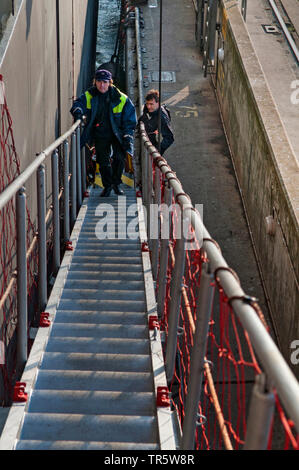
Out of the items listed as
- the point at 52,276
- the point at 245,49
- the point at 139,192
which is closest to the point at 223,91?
the point at 245,49

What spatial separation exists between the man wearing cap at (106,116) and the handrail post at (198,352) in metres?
4.59

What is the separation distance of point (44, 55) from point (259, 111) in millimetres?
2631

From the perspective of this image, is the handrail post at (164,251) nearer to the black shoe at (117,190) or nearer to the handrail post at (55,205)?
the handrail post at (55,205)

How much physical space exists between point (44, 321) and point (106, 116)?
3.47 metres

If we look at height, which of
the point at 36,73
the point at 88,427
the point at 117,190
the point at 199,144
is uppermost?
the point at 36,73

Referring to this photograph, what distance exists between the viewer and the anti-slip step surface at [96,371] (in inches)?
118

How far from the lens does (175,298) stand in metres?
3.28

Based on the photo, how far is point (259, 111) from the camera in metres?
7.56

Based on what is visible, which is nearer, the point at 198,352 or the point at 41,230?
the point at 198,352

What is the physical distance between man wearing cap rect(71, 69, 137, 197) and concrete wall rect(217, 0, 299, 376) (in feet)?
4.66

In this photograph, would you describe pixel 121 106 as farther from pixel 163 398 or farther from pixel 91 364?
pixel 163 398

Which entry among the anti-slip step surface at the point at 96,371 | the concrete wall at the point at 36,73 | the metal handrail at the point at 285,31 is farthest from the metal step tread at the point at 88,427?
the metal handrail at the point at 285,31

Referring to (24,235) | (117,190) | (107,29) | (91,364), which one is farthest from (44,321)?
(107,29)

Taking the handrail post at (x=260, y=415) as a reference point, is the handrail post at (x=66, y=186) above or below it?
below
